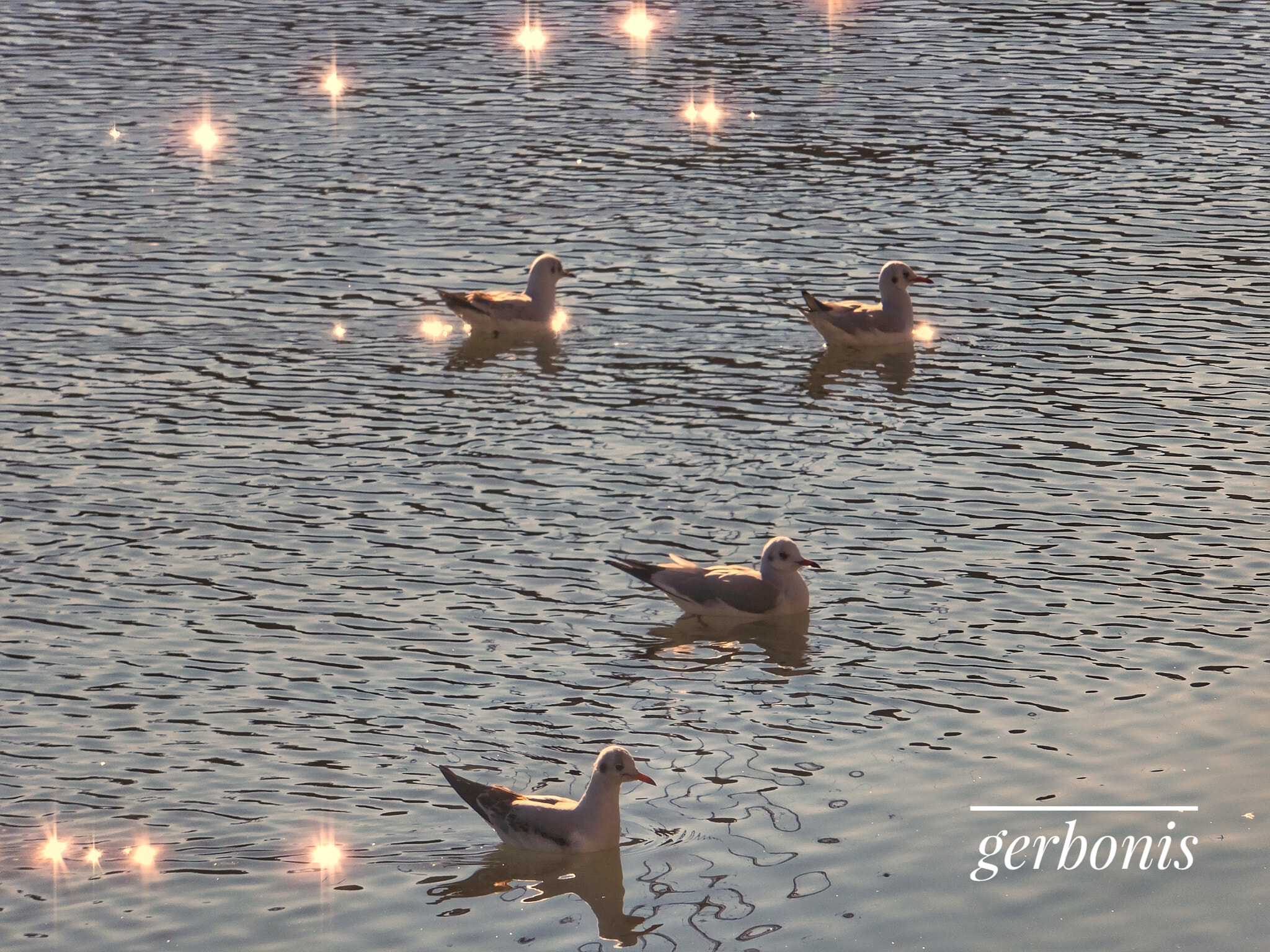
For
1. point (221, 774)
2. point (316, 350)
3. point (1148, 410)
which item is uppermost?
point (316, 350)

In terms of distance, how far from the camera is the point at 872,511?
66.1 feet

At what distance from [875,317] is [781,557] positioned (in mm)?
9068

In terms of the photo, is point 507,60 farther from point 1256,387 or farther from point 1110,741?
point 1110,741

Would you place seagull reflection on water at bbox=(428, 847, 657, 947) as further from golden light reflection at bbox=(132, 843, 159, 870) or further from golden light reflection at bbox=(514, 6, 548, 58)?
golden light reflection at bbox=(514, 6, 548, 58)

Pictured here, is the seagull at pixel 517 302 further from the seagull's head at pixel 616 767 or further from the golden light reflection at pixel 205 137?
the seagull's head at pixel 616 767

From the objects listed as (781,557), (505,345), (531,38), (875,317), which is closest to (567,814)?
(781,557)

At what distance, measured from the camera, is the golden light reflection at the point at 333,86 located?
39650 millimetres

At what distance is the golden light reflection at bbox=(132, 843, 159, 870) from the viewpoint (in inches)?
539

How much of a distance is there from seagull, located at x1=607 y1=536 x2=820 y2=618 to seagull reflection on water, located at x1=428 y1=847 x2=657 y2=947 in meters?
4.26

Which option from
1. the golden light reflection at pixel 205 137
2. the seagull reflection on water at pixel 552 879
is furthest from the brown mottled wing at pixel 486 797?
the golden light reflection at pixel 205 137

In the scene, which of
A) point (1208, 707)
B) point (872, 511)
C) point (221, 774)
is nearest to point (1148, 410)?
point (872, 511)

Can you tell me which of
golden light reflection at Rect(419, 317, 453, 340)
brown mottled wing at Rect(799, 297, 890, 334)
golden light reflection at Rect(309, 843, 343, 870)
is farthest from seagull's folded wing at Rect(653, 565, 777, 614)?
golden light reflection at Rect(419, 317, 453, 340)

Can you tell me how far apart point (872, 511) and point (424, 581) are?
4.94 m

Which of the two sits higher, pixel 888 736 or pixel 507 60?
pixel 507 60
